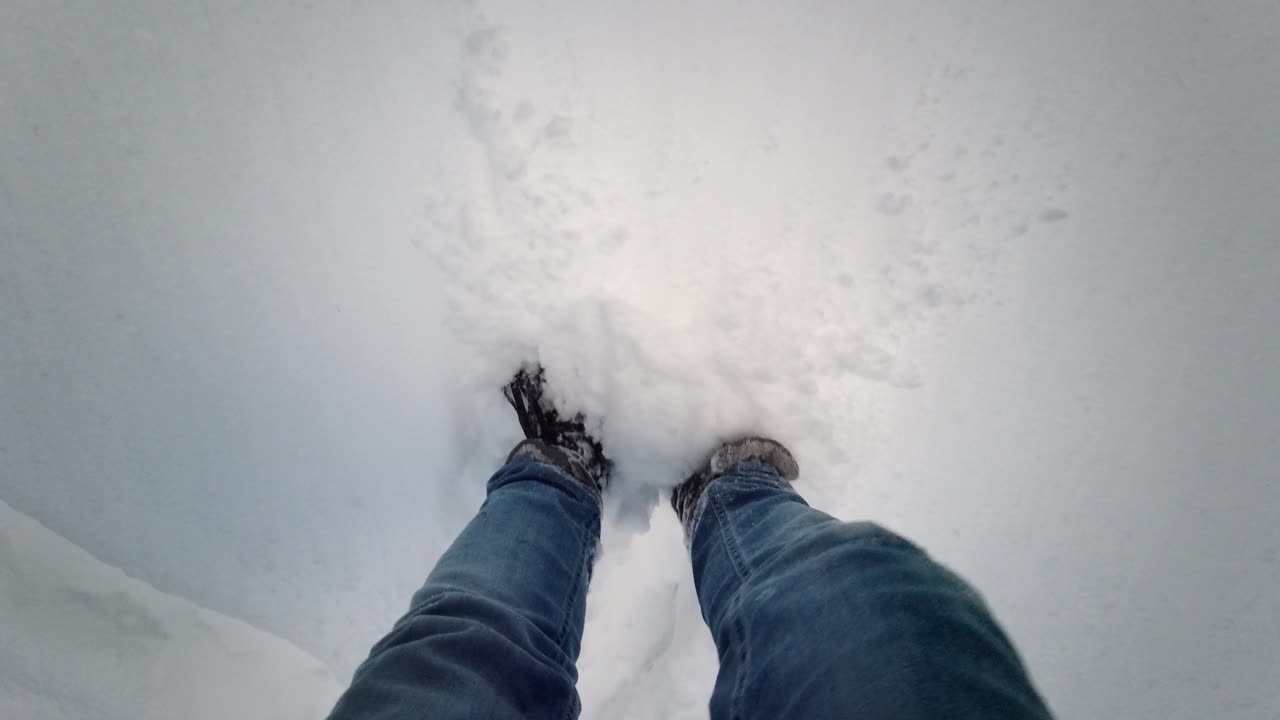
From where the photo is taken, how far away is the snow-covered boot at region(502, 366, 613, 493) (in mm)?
745

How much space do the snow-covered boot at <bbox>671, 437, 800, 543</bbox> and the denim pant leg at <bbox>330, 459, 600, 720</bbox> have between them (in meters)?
0.13

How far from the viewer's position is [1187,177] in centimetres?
61

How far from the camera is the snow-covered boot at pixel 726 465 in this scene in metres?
0.68

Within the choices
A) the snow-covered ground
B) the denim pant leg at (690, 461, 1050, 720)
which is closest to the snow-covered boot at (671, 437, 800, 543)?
the snow-covered ground

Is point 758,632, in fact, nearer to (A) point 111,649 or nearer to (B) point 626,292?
(B) point 626,292

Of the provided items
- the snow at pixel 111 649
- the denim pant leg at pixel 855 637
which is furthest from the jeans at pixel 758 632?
the snow at pixel 111 649

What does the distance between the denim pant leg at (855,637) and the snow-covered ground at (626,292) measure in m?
0.30

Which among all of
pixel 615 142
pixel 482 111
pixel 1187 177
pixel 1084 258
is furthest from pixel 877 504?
pixel 482 111

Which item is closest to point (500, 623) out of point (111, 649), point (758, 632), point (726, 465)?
point (758, 632)

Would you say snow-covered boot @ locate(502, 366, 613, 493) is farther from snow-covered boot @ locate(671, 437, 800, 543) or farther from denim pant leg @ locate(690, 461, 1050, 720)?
denim pant leg @ locate(690, 461, 1050, 720)

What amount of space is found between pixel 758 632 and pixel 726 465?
0.92 feet

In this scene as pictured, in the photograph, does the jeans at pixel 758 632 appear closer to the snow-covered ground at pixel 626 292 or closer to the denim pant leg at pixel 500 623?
the denim pant leg at pixel 500 623

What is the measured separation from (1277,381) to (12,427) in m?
1.61

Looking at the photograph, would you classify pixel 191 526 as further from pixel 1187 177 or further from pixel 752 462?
pixel 1187 177
